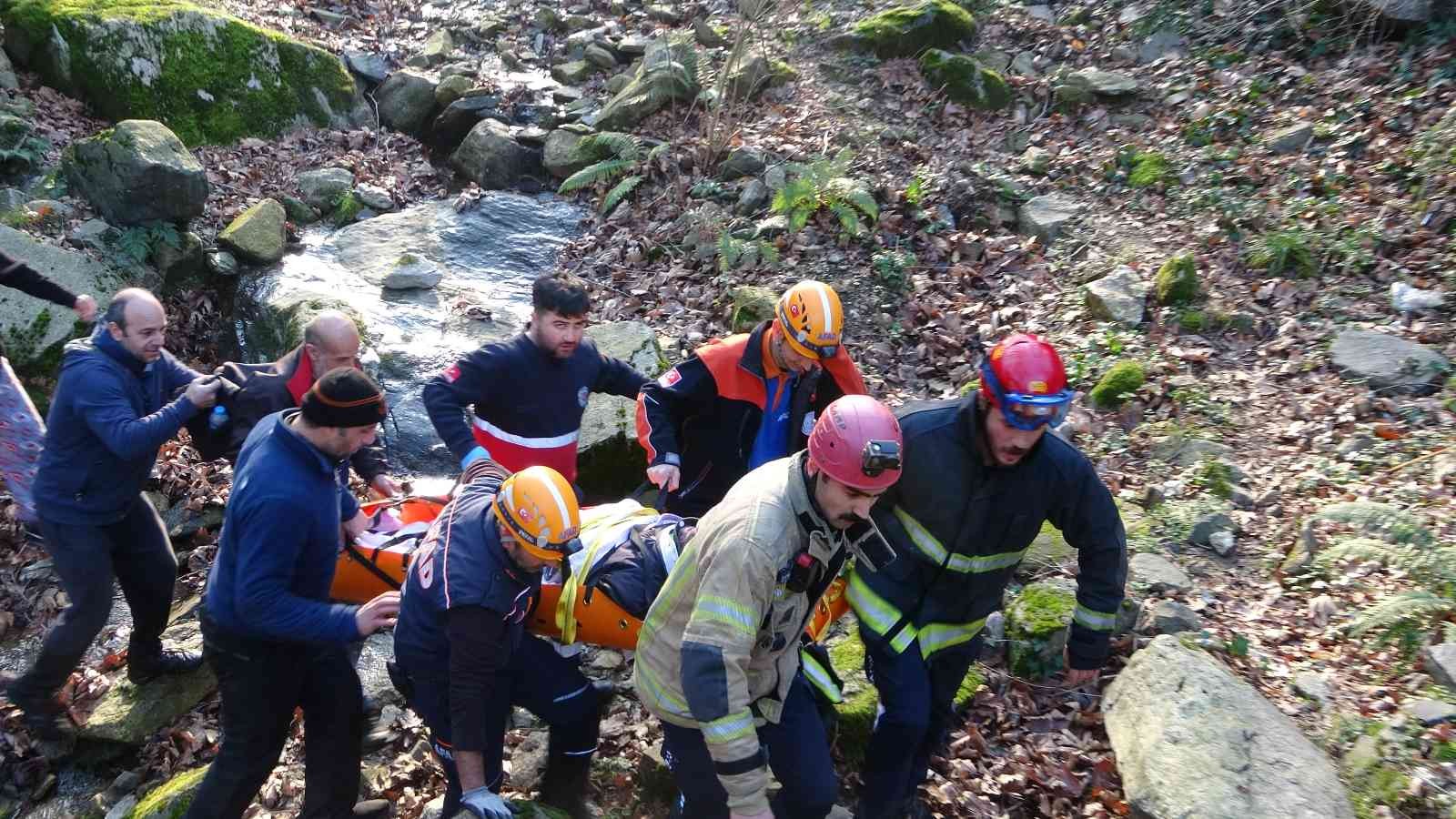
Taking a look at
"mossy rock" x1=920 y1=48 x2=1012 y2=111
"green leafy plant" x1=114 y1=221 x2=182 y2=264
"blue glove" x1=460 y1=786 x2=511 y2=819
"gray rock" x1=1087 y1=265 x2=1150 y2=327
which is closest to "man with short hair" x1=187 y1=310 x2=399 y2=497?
"blue glove" x1=460 y1=786 x2=511 y2=819

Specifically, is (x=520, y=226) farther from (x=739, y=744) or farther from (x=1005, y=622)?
(x=739, y=744)

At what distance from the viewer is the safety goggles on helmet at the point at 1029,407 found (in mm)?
3625

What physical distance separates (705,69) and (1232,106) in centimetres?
589

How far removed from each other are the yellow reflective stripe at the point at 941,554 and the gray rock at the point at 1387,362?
4.82 metres

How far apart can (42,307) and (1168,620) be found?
28.7 feet

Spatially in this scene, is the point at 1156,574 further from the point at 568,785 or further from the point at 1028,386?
the point at 568,785

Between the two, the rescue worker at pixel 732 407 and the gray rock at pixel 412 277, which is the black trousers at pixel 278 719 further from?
the gray rock at pixel 412 277

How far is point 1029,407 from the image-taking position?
363 cm

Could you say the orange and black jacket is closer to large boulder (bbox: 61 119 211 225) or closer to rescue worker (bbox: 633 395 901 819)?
rescue worker (bbox: 633 395 901 819)

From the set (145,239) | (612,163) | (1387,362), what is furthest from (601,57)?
(1387,362)

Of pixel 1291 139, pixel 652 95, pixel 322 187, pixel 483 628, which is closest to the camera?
pixel 483 628

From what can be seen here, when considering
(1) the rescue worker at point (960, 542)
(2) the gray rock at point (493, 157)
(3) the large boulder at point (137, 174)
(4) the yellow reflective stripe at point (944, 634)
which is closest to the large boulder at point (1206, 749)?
(1) the rescue worker at point (960, 542)

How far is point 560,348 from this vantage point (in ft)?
16.8

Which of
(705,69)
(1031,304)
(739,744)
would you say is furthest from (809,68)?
(739,744)
